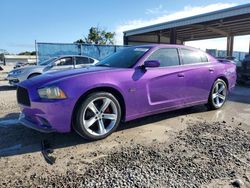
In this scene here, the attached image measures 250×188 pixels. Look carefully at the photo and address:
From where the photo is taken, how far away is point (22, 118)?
410cm

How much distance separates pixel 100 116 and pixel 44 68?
24.9 feet

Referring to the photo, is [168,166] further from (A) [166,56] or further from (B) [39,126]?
(A) [166,56]

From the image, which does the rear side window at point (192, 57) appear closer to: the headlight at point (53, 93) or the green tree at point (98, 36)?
the headlight at point (53, 93)

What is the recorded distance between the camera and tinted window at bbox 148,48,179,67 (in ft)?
16.2

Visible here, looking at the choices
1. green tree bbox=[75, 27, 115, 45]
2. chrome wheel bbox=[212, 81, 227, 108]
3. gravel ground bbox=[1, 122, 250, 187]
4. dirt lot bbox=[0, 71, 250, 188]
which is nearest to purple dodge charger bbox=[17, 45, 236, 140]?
chrome wheel bbox=[212, 81, 227, 108]

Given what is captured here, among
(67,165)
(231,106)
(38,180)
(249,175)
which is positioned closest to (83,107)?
(67,165)

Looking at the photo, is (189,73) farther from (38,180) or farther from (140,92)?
(38,180)

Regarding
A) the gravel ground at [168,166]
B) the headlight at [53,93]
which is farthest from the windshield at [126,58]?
the gravel ground at [168,166]

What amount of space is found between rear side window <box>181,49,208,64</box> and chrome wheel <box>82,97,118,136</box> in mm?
2134

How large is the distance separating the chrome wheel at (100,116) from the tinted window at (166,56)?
1.31 m

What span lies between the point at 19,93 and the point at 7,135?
0.72 meters

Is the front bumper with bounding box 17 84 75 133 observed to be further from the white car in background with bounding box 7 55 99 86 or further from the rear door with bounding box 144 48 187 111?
the white car in background with bounding box 7 55 99 86

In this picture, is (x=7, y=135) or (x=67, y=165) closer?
(x=67, y=165)

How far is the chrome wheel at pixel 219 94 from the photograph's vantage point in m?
6.09
